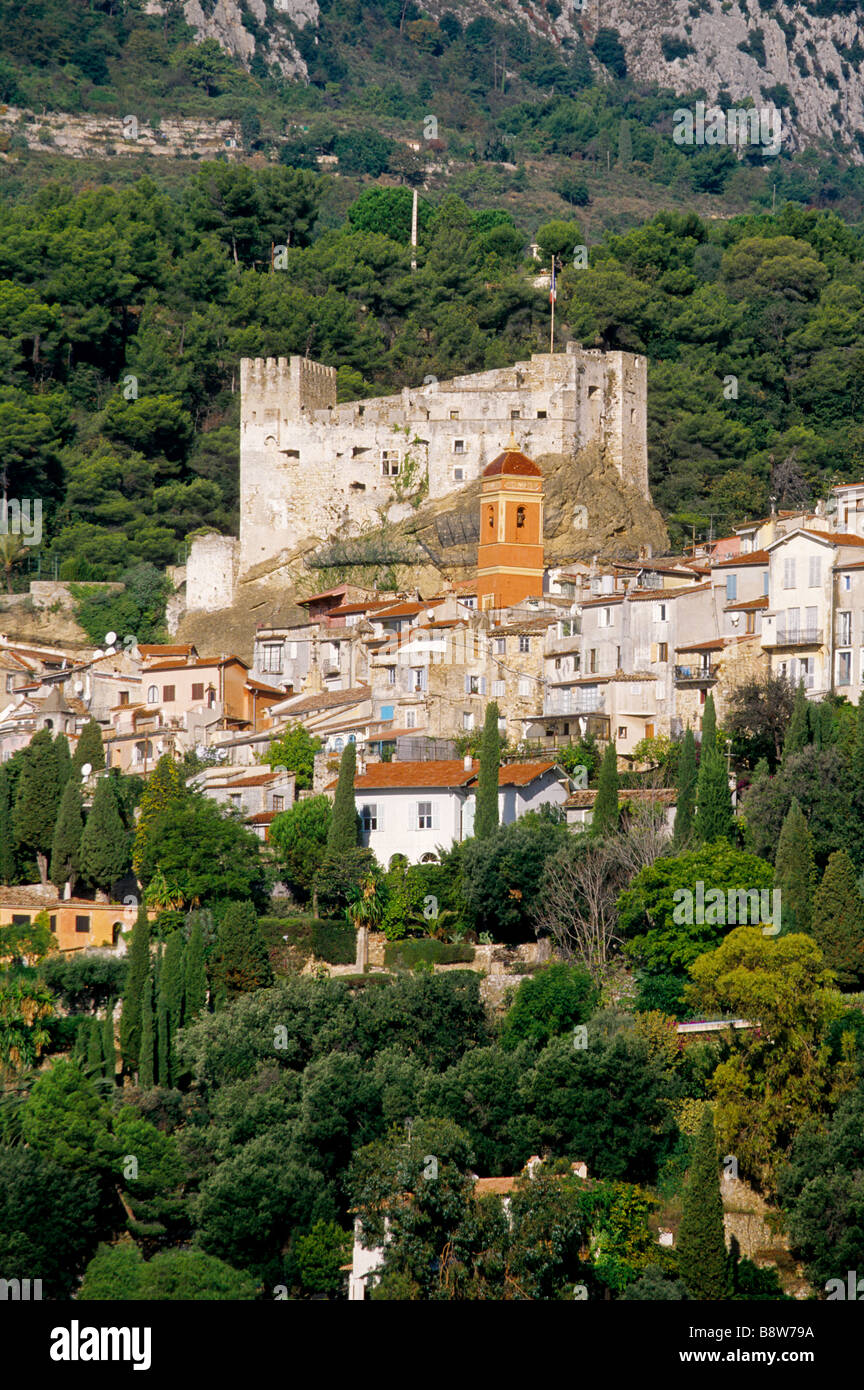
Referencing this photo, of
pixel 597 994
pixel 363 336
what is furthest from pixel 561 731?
pixel 363 336

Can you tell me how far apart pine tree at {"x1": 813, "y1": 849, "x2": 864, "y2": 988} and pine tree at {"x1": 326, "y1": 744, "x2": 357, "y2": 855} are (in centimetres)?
1046

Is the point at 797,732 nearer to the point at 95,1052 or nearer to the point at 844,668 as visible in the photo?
the point at 844,668

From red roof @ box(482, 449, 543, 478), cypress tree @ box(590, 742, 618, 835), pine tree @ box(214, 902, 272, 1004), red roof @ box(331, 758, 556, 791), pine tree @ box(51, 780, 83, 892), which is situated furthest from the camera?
red roof @ box(482, 449, 543, 478)

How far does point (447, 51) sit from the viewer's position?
155750mm

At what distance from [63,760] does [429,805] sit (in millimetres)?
8755

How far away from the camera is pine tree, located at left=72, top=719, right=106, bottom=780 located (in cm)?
5703

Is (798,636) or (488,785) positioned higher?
(798,636)

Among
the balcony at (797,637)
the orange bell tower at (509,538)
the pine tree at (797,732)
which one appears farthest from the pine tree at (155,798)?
the balcony at (797,637)

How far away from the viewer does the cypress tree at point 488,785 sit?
164 ft

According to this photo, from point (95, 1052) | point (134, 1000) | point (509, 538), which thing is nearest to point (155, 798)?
point (134, 1000)

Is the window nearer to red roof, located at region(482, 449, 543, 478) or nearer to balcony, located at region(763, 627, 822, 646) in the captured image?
balcony, located at region(763, 627, 822, 646)

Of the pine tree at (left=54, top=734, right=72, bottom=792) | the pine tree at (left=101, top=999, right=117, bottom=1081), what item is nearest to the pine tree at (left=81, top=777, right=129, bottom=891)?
the pine tree at (left=54, top=734, right=72, bottom=792)

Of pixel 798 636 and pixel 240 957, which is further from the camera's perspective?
pixel 798 636

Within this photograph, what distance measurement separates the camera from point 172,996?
4519cm
